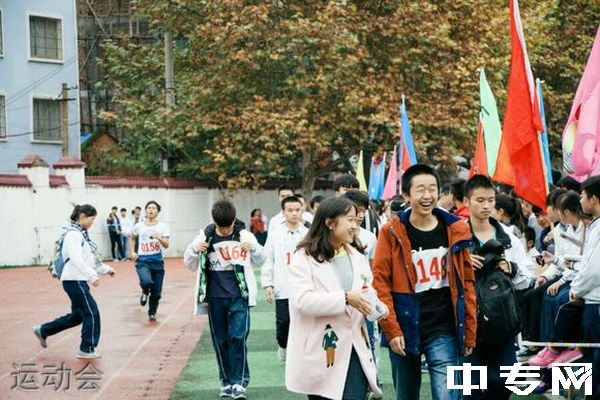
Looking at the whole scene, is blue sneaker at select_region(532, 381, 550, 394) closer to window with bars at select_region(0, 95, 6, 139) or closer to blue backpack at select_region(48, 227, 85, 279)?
blue backpack at select_region(48, 227, 85, 279)

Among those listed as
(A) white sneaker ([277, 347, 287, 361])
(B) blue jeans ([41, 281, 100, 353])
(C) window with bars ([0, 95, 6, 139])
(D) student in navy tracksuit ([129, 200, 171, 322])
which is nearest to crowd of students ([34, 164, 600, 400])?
(A) white sneaker ([277, 347, 287, 361])

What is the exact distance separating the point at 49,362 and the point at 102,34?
41.3 meters

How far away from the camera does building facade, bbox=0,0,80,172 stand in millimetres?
37312

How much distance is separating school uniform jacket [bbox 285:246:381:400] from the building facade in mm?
31328

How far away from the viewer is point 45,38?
38406mm

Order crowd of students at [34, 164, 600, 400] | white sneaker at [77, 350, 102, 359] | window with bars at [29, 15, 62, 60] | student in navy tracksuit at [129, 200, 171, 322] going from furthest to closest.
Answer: window with bars at [29, 15, 62, 60] → student in navy tracksuit at [129, 200, 171, 322] → white sneaker at [77, 350, 102, 359] → crowd of students at [34, 164, 600, 400]

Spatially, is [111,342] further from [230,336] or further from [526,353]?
[526,353]

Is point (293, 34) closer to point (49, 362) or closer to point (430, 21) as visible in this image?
point (430, 21)

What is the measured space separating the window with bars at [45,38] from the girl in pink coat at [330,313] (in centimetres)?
3367

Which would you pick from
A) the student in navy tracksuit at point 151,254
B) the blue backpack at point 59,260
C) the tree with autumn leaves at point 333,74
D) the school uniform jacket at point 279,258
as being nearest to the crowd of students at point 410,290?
the school uniform jacket at point 279,258

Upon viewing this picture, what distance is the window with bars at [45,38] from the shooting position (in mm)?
37906

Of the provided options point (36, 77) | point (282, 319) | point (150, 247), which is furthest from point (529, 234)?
point (36, 77)

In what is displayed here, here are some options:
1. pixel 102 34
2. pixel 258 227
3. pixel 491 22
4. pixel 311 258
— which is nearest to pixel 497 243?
pixel 311 258

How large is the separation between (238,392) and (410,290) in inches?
118
